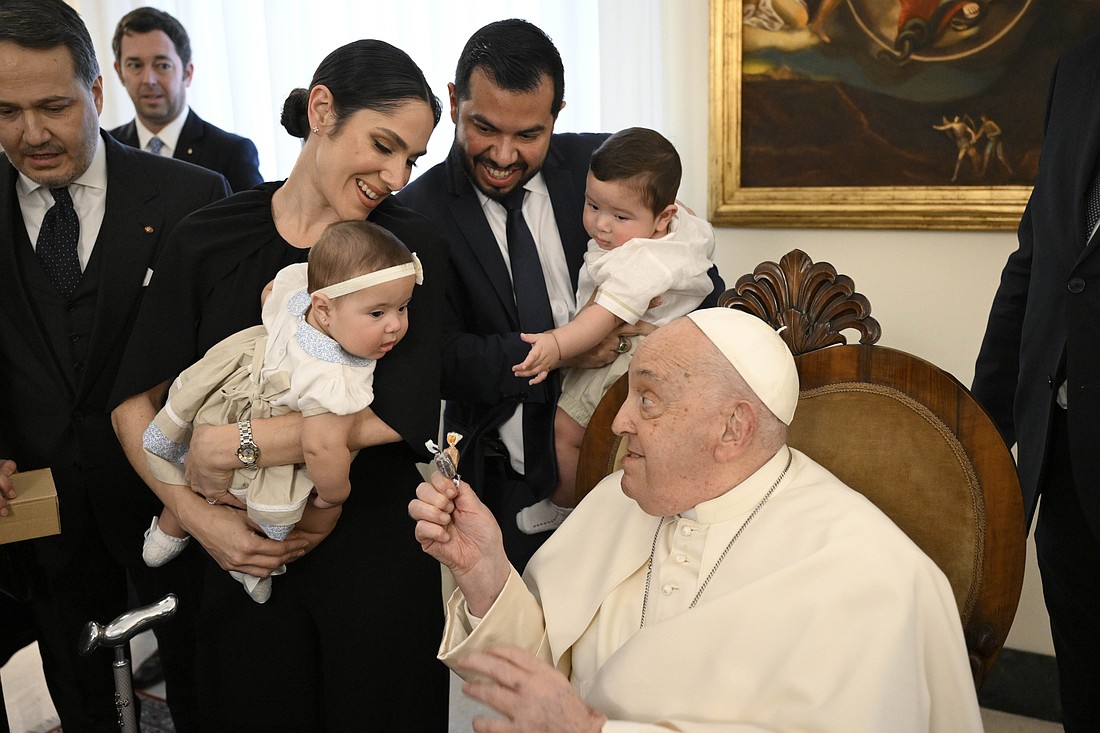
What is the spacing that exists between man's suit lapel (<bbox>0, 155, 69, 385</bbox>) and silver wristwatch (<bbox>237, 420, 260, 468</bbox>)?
905mm

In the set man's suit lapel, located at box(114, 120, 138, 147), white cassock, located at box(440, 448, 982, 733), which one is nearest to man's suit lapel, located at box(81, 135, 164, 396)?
white cassock, located at box(440, 448, 982, 733)

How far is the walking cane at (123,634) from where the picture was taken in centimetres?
200

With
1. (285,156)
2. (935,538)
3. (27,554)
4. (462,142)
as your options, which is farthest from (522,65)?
(285,156)

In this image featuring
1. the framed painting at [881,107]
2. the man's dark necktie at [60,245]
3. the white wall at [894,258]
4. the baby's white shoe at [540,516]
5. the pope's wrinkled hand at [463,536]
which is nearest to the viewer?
the pope's wrinkled hand at [463,536]

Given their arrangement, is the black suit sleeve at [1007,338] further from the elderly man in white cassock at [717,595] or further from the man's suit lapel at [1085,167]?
the elderly man in white cassock at [717,595]

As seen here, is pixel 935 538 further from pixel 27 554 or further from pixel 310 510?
pixel 27 554

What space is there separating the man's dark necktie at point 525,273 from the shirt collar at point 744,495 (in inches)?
39.7

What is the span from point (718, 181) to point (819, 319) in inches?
66.4

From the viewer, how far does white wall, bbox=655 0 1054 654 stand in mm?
3561

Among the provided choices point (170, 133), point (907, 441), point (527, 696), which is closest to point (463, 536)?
point (527, 696)

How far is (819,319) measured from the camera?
232 centimetres

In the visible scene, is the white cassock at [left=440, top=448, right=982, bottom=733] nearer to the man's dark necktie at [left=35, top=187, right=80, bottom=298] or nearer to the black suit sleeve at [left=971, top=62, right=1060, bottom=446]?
the black suit sleeve at [left=971, top=62, right=1060, bottom=446]

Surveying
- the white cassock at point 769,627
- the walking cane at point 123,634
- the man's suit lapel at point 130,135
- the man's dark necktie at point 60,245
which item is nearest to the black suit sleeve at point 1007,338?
the white cassock at point 769,627

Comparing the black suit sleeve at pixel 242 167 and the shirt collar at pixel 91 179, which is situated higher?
the shirt collar at pixel 91 179
